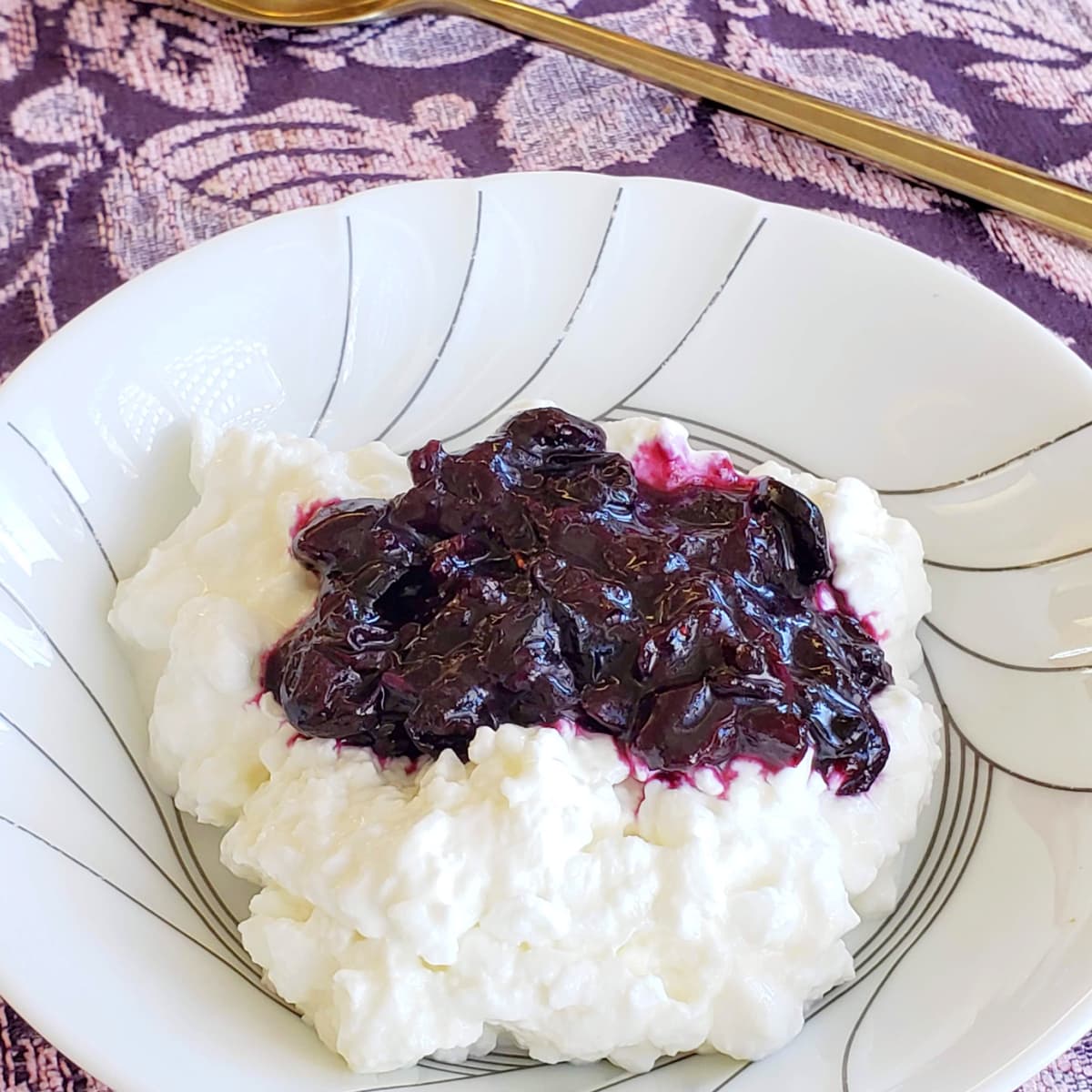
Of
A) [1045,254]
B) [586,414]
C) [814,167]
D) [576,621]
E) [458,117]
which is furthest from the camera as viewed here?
[458,117]

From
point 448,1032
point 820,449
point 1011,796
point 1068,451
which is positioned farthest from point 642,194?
point 448,1032

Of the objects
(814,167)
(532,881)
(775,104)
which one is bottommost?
(532,881)

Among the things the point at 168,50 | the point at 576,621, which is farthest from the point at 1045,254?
the point at 168,50

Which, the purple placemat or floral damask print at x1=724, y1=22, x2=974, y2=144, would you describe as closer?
the purple placemat

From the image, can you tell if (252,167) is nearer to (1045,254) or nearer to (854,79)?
(854,79)

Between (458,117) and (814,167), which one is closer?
(814,167)

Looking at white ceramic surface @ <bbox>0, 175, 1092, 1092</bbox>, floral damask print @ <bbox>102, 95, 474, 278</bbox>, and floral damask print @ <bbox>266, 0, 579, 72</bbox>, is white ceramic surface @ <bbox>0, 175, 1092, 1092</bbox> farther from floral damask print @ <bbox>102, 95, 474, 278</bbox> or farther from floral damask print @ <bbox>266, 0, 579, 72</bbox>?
floral damask print @ <bbox>266, 0, 579, 72</bbox>

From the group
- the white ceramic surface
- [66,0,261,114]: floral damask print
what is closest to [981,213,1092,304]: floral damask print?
the white ceramic surface
